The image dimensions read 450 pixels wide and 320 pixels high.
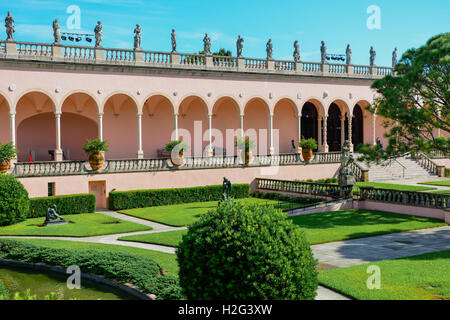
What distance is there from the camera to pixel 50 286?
11.6 m

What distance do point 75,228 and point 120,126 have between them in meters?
13.6

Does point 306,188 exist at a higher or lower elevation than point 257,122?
lower

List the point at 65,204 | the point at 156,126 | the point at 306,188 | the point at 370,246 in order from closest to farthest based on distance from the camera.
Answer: the point at 370,246 → the point at 65,204 → the point at 306,188 → the point at 156,126

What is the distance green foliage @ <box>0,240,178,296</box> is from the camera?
10594mm

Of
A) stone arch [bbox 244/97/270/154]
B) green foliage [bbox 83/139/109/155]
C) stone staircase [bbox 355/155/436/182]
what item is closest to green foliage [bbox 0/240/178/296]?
green foliage [bbox 83/139/109/155]

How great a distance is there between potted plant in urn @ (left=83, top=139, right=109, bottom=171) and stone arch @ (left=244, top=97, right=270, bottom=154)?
13179mm

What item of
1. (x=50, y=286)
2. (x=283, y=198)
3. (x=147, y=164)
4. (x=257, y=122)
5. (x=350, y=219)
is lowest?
(x=50, y=286)

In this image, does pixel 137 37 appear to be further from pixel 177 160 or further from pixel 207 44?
pixel 177 160

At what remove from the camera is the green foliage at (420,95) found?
17172 millimetres

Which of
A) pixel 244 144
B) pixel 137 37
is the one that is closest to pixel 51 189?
pixel 137 37
